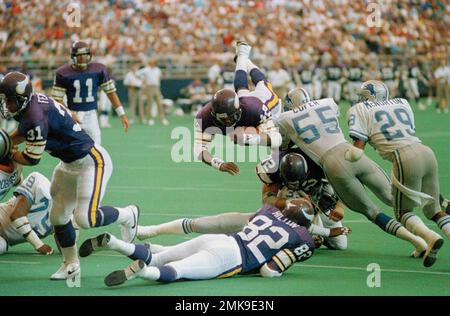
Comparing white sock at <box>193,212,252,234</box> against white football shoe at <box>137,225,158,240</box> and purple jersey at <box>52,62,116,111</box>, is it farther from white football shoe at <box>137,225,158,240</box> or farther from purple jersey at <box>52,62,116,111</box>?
purple jersey at <box>52,62,116,111</box>

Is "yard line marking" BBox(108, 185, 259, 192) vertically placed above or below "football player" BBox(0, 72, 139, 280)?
below

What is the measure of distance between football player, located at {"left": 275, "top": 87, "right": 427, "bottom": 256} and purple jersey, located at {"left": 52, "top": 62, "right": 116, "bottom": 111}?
15.5 feet

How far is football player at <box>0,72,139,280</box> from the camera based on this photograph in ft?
23.5

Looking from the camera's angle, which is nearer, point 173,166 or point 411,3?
point 173,166

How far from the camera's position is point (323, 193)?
30.1 ft

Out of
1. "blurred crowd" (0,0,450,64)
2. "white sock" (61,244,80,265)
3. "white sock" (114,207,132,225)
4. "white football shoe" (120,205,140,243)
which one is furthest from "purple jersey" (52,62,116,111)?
"blurred crowd" (0,0,450,64)

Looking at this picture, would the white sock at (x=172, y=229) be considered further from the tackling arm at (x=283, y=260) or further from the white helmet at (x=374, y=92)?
the white helmet at (x=374, y=92)

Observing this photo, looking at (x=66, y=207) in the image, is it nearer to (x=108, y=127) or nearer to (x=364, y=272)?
(x=364, y=272)

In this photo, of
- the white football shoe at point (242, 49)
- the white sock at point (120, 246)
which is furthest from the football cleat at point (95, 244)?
the white football shoe at point (242, 49)

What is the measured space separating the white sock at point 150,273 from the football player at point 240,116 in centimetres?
185

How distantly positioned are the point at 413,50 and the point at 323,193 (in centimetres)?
2609

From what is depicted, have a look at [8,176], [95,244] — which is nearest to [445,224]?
[95,244]

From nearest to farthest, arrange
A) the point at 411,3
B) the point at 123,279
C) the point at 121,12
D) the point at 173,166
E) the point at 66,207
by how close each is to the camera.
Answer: the point at 123,279
the point at 66,207
the point at 173,166
the point at 121,12
the point at 411,3

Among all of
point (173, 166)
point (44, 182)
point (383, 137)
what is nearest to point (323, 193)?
point (383, 137)
